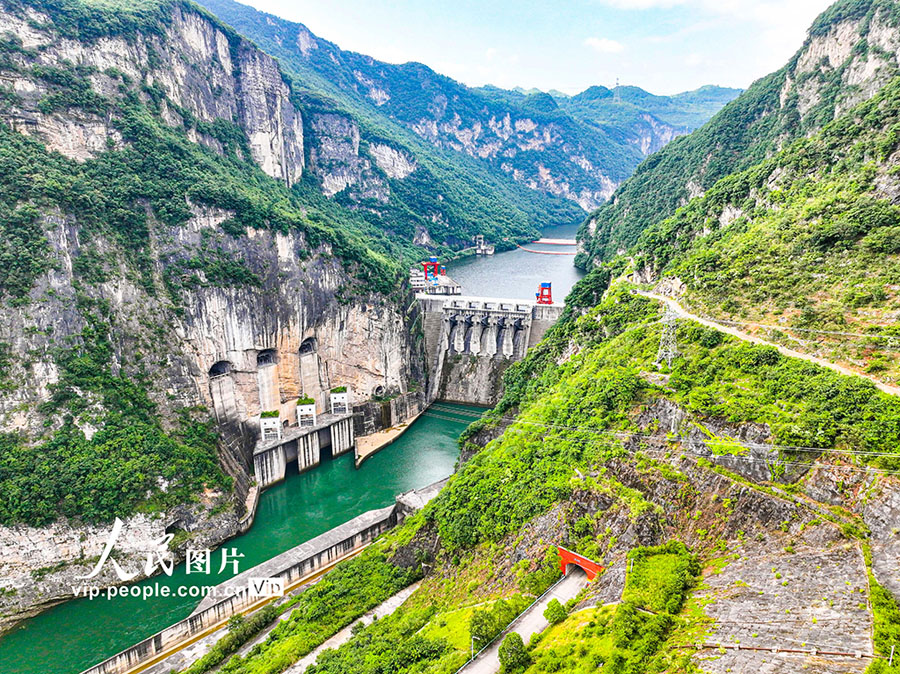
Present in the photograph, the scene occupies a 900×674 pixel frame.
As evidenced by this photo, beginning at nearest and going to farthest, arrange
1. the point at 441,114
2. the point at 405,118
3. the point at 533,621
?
the point at 533,621, the point at 405,118, the point at 441,114

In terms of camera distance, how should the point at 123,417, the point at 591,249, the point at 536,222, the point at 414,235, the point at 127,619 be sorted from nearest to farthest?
the point at 127,619 < the point at 123,417 < the point at 591,249 < the point at 414,235 < the point at 536,222

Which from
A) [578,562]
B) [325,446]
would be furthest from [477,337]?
[578,562]

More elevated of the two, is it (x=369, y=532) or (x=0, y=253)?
(x=0, y=253)

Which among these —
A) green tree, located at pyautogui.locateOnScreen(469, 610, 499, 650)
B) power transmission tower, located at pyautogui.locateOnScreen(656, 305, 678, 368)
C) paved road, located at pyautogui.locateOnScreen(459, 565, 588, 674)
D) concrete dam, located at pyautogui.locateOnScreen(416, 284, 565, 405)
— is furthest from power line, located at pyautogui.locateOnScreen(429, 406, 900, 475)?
concrete dam, located at pyautogui.locateOnScreen(416, 284, 565, 405)

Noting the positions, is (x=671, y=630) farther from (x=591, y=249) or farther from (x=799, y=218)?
(x=591, y=249)

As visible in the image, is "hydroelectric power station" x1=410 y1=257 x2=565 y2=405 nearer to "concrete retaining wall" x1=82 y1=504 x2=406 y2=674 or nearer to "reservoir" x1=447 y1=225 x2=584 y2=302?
"reservoir" x1=447 y1=225 x2=584 y2=302

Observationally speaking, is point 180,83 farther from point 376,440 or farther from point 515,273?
point 515,273

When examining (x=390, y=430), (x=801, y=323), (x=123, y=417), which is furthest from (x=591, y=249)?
(x=123, y=417)
